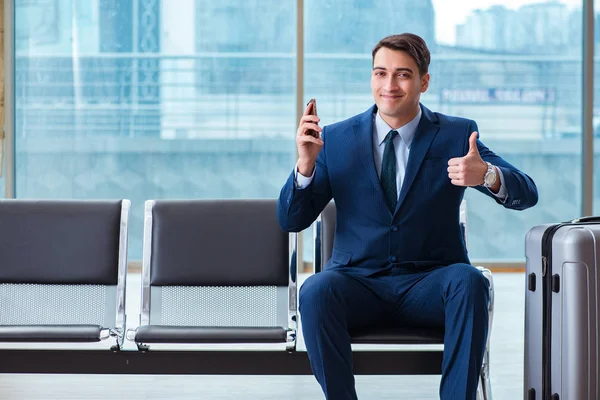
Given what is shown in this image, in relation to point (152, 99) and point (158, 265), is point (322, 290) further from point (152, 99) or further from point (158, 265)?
point (152, 99)

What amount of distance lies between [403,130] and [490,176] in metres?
0.34

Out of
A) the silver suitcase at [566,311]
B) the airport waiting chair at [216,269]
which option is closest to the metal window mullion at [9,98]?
the airport waiting chair at [216,269]

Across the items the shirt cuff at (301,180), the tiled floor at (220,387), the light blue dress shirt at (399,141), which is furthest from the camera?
the tiled floor at (220,387)

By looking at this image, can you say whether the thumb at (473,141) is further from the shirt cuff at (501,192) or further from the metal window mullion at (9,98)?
the metal window mullion at (9,98)

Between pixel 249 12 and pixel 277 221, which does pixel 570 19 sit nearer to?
pixel 249 12

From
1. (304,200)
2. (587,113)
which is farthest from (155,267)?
(587,113)

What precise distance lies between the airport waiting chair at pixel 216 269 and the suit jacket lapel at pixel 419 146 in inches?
15.9

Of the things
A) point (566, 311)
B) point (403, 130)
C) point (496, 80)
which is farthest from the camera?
point (496, 80)

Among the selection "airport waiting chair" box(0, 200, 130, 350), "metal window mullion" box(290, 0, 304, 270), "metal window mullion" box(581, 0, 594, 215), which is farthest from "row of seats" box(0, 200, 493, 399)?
"metal window mullion" box(581, 0, 594, 215)

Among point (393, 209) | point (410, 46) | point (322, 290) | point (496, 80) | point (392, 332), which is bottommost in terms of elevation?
point (392, 332)

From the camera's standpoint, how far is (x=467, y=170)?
202cm

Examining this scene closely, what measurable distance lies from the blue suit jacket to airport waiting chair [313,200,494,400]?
0.35 feet

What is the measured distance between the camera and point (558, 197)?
6.11m

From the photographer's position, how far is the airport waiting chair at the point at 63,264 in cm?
239
